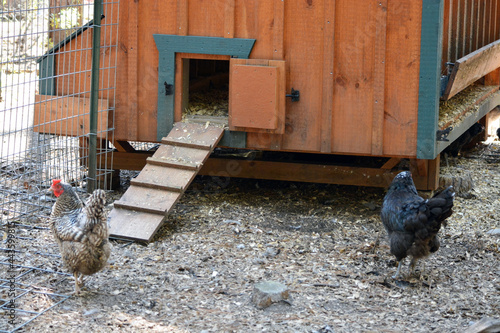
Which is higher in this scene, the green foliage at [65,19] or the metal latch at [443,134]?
the green foliage at [65,19]

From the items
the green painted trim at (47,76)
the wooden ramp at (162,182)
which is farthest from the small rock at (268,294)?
the green painted trim at (47,76)

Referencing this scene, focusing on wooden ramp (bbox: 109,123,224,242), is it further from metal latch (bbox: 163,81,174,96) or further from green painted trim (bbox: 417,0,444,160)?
green painted trim (bbox: 417,0,444,160)

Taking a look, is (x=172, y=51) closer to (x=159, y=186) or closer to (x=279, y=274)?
(x=159, y=186)

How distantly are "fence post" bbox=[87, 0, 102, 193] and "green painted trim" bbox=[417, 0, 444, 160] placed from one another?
3.28 metres

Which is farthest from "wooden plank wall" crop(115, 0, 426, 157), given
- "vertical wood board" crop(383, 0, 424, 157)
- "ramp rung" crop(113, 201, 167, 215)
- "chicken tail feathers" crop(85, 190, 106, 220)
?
"chicken tail feathers" crop(85, 190, 106, 220)

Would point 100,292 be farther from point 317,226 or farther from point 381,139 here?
point 381,139

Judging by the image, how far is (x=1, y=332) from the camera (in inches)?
150

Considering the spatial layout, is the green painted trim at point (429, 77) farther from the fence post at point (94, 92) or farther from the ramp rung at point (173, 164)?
the fence post at point (94, 92)

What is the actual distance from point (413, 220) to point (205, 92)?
399cm

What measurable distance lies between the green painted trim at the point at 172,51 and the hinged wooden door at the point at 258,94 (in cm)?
16

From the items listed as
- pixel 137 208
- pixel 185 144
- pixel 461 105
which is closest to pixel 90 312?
pixel 137 208

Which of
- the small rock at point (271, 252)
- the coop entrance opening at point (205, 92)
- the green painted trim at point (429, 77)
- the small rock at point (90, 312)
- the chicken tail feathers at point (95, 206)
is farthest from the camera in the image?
the coop entrance opening at point (205, 92)

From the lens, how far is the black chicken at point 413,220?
4.69 meters

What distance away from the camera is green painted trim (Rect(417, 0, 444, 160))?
5930 millimetres
